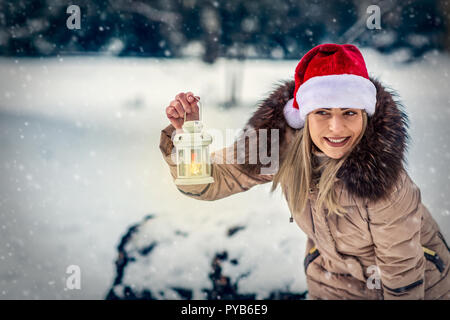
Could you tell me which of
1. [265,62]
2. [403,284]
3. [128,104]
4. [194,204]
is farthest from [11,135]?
[403,284]

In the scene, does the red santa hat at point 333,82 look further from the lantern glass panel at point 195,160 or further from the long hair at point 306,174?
the lantern glass panel at point 195,160

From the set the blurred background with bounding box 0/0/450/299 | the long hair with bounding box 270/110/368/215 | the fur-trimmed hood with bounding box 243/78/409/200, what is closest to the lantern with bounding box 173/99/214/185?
the long hair with bounding box 270/110/368/215

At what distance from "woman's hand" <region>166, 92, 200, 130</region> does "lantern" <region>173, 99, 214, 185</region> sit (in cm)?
9

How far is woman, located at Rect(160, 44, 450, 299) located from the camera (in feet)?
4.45

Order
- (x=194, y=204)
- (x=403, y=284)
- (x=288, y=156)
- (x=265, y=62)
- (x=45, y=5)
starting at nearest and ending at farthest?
1. (x=403, y=284)
2. (x=288, y=156)
3. (x=45, y=5)
4. (x=265, y=62)
5. (x=194, y=204)

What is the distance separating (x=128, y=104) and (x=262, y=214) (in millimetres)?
1068

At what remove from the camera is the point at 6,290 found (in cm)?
235

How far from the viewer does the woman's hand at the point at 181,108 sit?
4.83 feet

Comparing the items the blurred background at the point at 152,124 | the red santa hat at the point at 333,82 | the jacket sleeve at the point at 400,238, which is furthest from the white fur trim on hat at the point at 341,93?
the blurred background at the point at 152,124

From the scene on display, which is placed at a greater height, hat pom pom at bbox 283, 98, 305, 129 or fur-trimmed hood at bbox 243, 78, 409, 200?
hat pom pom at bbox 283, 98, 305, 129

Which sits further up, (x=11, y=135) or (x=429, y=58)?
(x=429, y=58)

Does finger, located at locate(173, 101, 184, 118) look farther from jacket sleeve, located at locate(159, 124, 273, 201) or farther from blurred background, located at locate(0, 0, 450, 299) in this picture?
blurred background, located at locate(0, 0, 450, 299)

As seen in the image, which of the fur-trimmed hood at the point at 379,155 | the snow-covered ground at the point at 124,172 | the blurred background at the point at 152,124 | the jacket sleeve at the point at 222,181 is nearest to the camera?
the fur-trimmed hood at the point at 379,155
